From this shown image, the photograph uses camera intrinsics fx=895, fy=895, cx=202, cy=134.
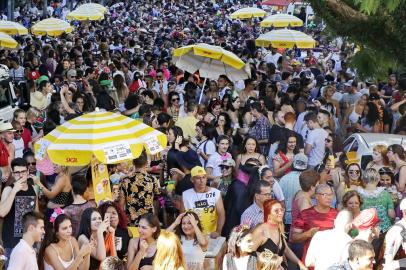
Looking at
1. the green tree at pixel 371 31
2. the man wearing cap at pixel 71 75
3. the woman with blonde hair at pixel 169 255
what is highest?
the green tree at pixel 371 31

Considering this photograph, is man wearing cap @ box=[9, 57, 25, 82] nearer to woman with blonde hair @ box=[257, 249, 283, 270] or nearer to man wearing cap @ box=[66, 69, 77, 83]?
man wearing cap @ box=[66, 69, 77, 83]

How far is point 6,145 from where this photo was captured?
1226cm

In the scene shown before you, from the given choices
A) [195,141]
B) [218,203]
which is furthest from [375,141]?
[218,203]

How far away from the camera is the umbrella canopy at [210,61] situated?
17094 millimetres

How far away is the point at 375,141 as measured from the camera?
43.9 feet

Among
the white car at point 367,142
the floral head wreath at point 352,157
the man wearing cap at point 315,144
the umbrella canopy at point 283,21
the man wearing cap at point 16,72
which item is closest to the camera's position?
the floral head wreath at point 352,157

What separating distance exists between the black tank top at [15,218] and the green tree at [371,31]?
4.57m

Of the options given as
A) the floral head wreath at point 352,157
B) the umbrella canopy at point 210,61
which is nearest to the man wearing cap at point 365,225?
the floral head wreath at point 352,157

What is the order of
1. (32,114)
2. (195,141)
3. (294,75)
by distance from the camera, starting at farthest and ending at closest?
(294,75)
(32,114)
(195,141)

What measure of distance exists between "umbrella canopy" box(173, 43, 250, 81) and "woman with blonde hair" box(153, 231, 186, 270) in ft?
31.9

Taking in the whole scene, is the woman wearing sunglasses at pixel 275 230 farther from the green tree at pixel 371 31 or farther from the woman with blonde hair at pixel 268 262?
the green tree at pixel 371 31

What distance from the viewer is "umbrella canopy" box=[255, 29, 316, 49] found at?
22906mm

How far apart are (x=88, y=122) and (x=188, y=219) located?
2.14m

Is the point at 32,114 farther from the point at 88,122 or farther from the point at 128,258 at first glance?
the point at 128,258
